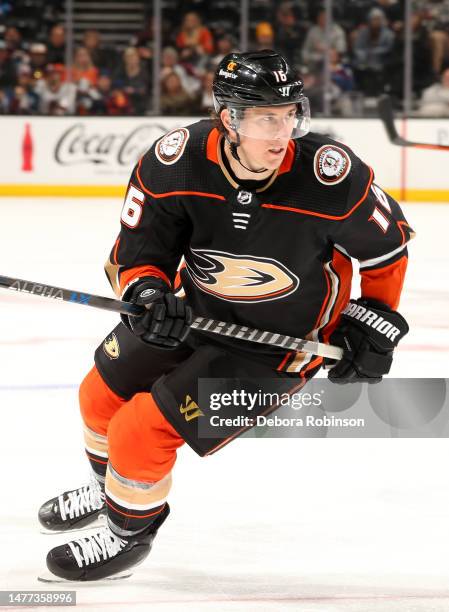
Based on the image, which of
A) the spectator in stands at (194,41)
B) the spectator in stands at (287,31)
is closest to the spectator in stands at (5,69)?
the spectator in stands at (194,41)

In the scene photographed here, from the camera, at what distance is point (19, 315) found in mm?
5203

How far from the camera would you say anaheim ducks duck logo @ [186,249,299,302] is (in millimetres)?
2387

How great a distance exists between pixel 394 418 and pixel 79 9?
8.84 meters

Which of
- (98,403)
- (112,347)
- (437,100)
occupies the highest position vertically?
(112,347)

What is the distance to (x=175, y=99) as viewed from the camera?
10.7m

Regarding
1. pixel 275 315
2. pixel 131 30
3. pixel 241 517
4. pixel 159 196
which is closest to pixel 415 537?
pixel 241 517

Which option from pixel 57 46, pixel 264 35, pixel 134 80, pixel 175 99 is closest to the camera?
pixel 175 99

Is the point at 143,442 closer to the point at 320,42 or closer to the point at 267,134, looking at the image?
the point at 267,134

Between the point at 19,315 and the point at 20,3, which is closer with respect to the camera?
the point at 19,315

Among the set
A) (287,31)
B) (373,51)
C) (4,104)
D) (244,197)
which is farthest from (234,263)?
(287,31)

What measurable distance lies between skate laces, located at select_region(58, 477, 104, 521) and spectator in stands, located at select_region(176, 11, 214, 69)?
886 cm

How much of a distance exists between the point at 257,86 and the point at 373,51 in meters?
9.24

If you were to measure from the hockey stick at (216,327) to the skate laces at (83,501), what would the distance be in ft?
1.65

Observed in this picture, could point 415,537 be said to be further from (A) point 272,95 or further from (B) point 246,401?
(A) point 272,95
